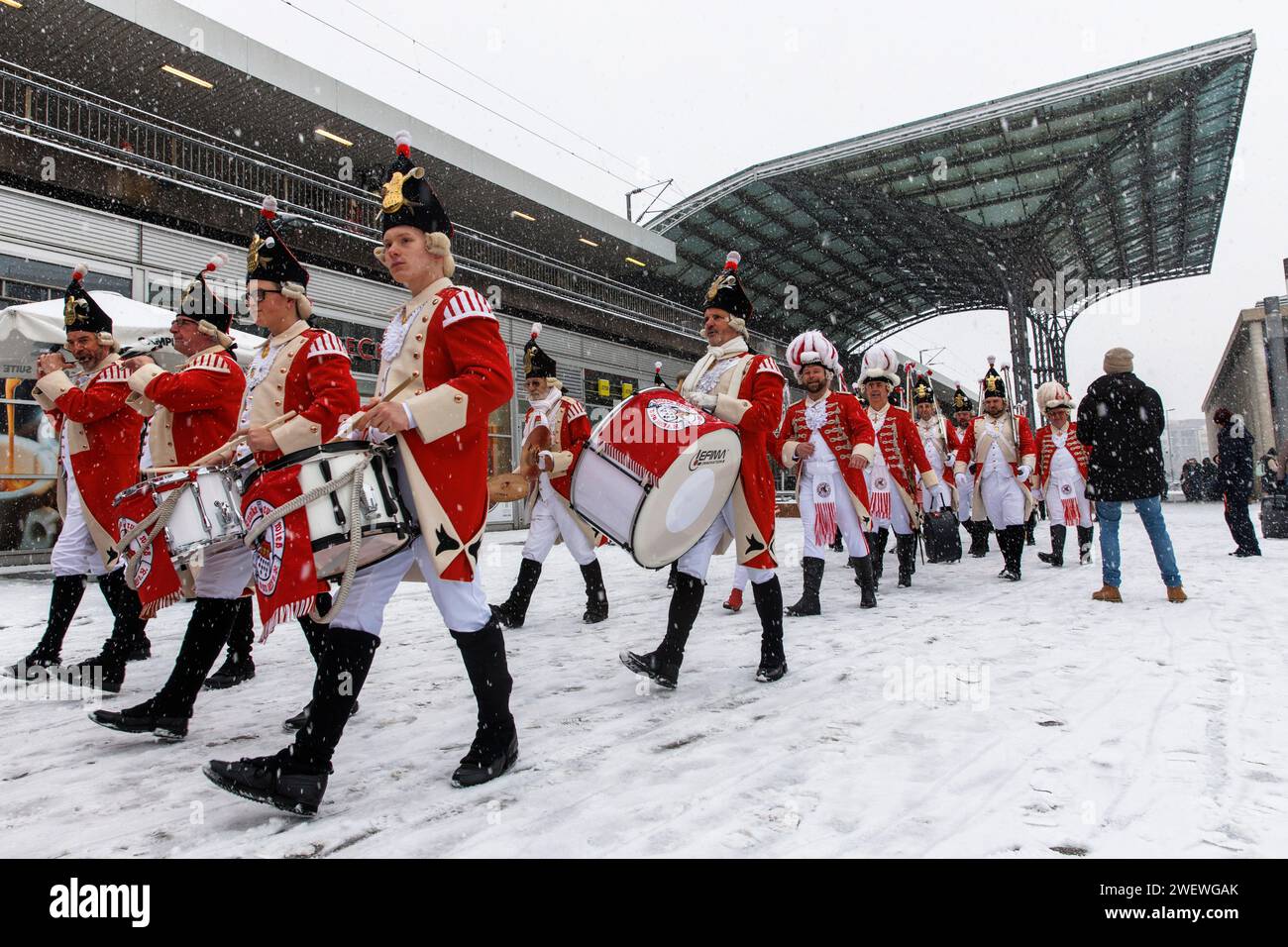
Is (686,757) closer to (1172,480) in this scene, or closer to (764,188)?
(764,188)

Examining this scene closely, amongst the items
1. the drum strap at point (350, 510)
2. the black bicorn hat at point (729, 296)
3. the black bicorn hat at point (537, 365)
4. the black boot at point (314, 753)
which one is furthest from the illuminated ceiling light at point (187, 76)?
the black boot at point (314, 753)

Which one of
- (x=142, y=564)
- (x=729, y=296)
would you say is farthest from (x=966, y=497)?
(x=142, y=564)

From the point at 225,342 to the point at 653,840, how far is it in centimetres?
320

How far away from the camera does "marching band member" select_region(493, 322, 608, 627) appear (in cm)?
582

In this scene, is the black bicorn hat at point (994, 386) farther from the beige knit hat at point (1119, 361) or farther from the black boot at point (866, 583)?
the black boot at point (866, 583)

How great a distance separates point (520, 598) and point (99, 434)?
2.75 meters

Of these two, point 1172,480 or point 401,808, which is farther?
point 1172,480

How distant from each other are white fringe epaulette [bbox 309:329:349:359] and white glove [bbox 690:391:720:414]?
1.58 meters

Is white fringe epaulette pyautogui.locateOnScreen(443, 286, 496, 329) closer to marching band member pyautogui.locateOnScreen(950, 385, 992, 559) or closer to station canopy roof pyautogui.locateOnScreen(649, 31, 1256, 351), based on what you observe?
marching band member pyautogui.locateOnScreen(950, 385, 992, 559)

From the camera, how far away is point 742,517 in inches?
152

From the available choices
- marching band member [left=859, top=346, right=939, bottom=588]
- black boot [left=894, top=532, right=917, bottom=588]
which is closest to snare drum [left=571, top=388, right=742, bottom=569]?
marching band member [left=859, top=346, right=939, bottom=588]

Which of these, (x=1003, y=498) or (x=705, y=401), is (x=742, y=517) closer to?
(x=705, y=401)

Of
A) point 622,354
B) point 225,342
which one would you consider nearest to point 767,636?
point 225,342

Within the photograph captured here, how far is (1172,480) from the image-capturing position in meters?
114
